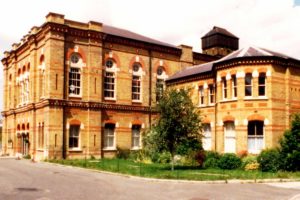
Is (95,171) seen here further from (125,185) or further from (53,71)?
(53,71)

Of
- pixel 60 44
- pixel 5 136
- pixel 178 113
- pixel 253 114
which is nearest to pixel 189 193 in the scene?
pixel 178 113

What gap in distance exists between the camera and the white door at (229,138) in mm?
30334

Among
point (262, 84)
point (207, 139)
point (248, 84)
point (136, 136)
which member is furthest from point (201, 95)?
point (136, 136)

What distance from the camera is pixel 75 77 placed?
35.0 m

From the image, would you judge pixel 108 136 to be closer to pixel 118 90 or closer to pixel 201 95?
pixel 118 90

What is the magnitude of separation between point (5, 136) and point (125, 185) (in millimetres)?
32115

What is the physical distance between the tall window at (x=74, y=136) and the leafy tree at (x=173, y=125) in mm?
10748

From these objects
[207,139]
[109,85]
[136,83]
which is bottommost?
[207,139]

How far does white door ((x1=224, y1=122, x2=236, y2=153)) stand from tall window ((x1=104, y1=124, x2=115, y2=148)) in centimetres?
1146

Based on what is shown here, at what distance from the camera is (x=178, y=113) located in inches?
995

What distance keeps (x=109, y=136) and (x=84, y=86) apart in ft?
18.1

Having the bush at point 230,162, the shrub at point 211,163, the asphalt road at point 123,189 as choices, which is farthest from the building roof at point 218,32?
the asphalt road at point 123,189

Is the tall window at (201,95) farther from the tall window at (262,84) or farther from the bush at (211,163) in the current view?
the bush at (211,163)

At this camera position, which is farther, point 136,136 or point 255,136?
point 136,136
